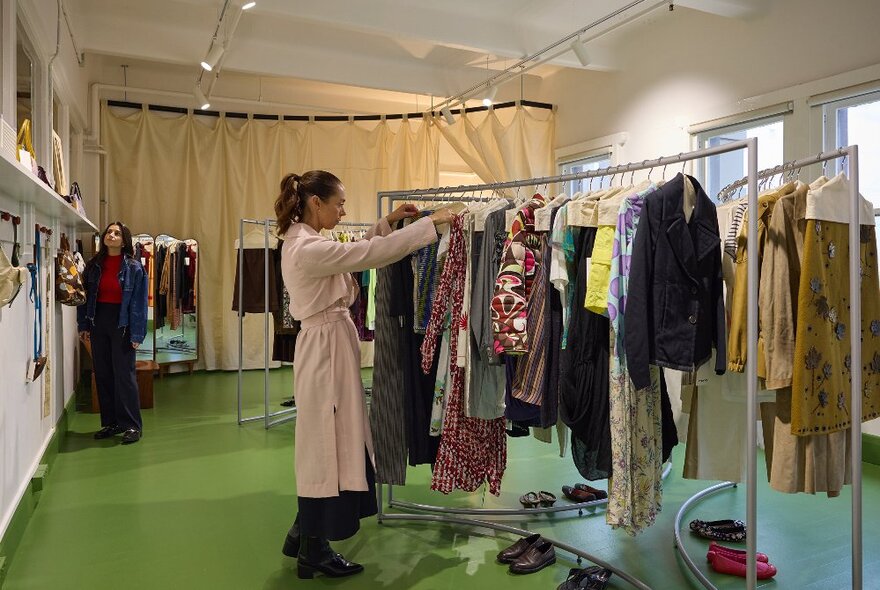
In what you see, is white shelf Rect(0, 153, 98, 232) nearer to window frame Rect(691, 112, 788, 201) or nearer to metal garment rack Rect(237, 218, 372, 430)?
metal garment rack Rect(237, 218, 372, 430)

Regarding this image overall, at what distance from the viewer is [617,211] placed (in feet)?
7.66

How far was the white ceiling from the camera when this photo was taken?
528 centimetres

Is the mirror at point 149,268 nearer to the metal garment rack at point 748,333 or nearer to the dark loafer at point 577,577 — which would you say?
the metal garment rack at point 748,333

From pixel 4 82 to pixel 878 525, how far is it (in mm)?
4644

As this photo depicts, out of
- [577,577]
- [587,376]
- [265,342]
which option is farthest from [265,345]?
[587,376]

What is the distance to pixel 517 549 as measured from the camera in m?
2.91

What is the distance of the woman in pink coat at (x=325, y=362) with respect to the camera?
2539mm

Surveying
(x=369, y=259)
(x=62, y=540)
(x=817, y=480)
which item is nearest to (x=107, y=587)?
(x=62, y=540)

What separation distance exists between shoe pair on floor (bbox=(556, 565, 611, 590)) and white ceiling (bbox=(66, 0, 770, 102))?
12.9ft

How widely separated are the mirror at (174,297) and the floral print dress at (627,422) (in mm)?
5986

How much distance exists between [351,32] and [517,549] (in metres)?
5.27

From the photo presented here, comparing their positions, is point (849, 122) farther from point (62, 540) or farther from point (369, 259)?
point (62, 540)

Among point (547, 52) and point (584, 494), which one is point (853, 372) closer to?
point (584, 494)

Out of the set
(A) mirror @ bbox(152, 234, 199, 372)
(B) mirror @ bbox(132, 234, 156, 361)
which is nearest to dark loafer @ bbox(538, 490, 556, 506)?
(B) mirror @ bbox(132, 234, 156, 361)
